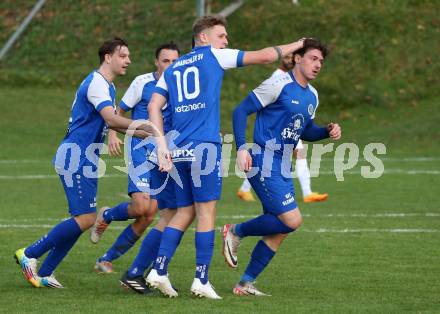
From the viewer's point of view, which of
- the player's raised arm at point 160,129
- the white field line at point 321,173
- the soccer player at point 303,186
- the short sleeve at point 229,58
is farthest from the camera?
the white field line at point 321,173

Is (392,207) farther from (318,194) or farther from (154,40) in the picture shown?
(154,40)

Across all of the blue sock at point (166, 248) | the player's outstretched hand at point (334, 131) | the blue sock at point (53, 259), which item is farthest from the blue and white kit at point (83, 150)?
the player's outstretched hand at point (334, 131)

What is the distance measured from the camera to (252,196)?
1786 centimetres

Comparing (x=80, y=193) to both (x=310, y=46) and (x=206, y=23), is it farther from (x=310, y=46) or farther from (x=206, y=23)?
(x=310, y=46)

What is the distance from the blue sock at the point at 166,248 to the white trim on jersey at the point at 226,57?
1.42 metres

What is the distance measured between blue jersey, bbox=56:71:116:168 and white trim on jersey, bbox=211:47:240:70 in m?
1.14

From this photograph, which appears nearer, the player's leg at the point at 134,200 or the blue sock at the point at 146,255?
the blue sock at the point at 146,255

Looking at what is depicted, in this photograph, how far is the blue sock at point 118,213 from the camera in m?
11.2

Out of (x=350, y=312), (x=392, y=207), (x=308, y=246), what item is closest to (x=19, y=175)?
(x=392, y=207)

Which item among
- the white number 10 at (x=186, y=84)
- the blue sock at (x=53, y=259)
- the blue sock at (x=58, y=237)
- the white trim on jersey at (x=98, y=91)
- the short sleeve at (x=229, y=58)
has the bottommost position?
the blue sock at (x=53, y=259)

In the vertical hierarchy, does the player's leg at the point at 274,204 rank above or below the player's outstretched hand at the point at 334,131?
below

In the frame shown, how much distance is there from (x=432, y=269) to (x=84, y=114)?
3625 millimetres

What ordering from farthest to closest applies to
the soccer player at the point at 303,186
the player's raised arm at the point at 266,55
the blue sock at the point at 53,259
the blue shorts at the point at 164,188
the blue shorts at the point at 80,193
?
1. the soccer player at the point at 303,186
2. the blue sock at the point at 53,259
3. the blue shorts at the point at 80,193
4. the blue shorts at the point at 164,188
5. the player's raised arm at the point at 266,55

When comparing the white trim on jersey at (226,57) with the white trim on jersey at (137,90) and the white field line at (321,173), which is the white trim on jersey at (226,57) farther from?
the white field line at (321,173)
